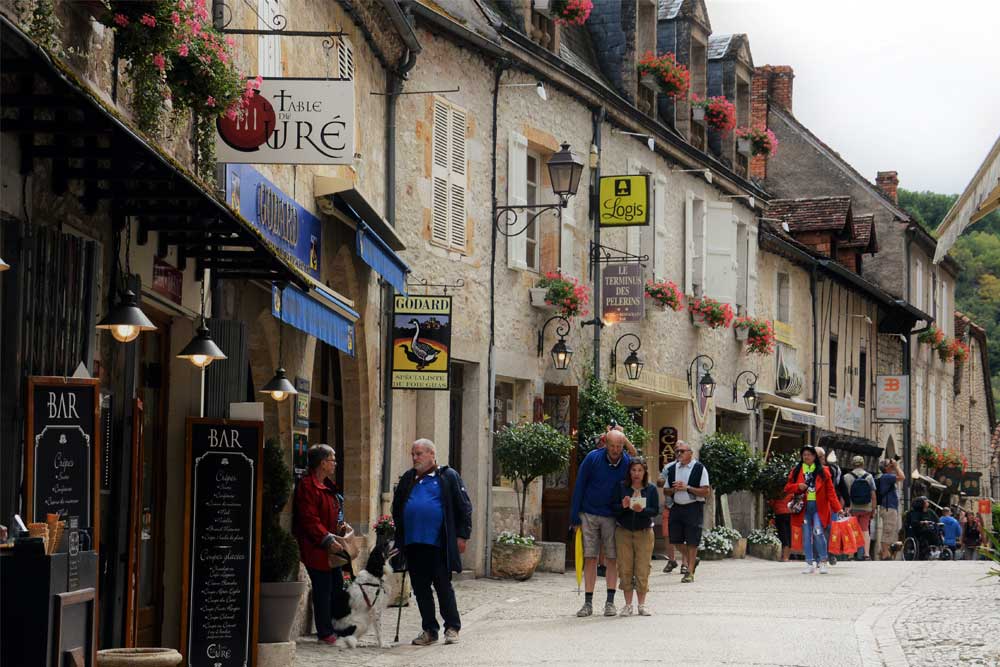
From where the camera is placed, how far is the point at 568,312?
19.6 m

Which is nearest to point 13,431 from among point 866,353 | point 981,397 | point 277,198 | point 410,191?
point 277,198

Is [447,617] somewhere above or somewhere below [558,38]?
below

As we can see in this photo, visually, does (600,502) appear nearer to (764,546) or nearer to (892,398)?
(764,546)

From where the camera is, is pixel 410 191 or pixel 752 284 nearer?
pixel 410 191

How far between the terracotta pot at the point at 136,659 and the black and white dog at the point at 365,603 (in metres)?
4.48

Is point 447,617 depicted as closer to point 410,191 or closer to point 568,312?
point 410,191

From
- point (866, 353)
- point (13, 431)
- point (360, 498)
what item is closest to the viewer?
point (13, 431)

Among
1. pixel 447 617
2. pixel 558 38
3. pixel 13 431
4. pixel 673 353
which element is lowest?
pixel 447 617

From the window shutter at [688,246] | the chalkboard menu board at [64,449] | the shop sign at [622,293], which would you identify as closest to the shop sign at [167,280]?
the chalkboard menu board at [64,449]

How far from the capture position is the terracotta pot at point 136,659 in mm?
7066

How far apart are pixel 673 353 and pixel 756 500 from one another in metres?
5.54

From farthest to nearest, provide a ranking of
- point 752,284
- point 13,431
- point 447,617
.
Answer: point 752,284, point 447,617, point 13,431

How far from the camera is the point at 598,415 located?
67.3ft

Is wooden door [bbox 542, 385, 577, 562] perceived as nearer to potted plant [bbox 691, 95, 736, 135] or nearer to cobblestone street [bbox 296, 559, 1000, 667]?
cobblestone street [bbox 296, 559, 1000, 667]
